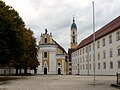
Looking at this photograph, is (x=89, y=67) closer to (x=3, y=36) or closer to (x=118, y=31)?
(x=118, y=31)

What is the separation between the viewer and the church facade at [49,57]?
9950cm

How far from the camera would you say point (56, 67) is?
10106 centimetres

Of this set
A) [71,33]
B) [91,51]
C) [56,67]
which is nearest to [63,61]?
[56,67]

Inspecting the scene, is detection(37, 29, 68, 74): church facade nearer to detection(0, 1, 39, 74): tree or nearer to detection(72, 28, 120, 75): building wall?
detection(72, 28, 120, 75): building wall

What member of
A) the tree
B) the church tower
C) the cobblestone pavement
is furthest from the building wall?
the church tower

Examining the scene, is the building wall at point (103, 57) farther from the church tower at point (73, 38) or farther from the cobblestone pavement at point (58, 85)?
the church tower at point (73, 38)

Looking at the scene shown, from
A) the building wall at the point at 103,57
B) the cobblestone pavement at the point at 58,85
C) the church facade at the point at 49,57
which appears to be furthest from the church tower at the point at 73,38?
the cobblestone pavement at the point at 58,85

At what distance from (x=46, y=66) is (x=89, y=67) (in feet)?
97.6

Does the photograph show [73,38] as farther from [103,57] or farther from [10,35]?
[10,35]

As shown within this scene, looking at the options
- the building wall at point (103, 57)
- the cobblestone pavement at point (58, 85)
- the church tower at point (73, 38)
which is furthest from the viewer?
the church tower at point (73, 38)

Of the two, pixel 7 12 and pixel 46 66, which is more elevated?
pixel 7 12

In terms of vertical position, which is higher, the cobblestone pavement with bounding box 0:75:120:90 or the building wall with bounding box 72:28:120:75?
the building wall with bounding box 72:28:120:75

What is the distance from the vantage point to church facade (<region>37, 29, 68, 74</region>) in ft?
326

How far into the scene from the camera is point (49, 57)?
10038 cm
